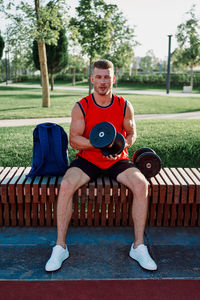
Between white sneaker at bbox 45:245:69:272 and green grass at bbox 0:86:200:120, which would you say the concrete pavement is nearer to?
white sneaker at bbox 45:245:69:272

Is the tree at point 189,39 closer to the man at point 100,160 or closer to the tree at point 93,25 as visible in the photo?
the tree at point 93,25

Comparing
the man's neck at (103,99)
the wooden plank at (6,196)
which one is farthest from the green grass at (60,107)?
the man's neck at (103,99)

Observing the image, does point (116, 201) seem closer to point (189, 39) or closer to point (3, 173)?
point (3, 173)

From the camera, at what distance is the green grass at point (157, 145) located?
6254 millimetres

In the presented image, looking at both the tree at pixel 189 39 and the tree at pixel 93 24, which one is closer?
the tree at pixel 93 24

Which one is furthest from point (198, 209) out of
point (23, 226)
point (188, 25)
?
point (188, 25)

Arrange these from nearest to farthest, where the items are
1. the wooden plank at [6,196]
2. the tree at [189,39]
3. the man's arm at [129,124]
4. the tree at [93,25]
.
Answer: the wooden plank at [6,196] → the man's arm at [129,124] → the tree at [93,25] → the tree at [189,39]

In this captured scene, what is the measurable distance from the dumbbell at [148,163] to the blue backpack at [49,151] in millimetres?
801

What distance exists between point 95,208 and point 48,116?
28.1 feet

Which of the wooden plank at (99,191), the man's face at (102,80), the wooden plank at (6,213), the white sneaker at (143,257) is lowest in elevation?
the white sneaker at (143,257)

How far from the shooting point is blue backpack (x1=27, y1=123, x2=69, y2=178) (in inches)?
141

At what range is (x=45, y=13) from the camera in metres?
12.9

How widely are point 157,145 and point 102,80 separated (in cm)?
360

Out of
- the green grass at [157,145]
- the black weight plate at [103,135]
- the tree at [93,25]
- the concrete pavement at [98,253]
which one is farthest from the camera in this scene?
the tree at [93,25]
